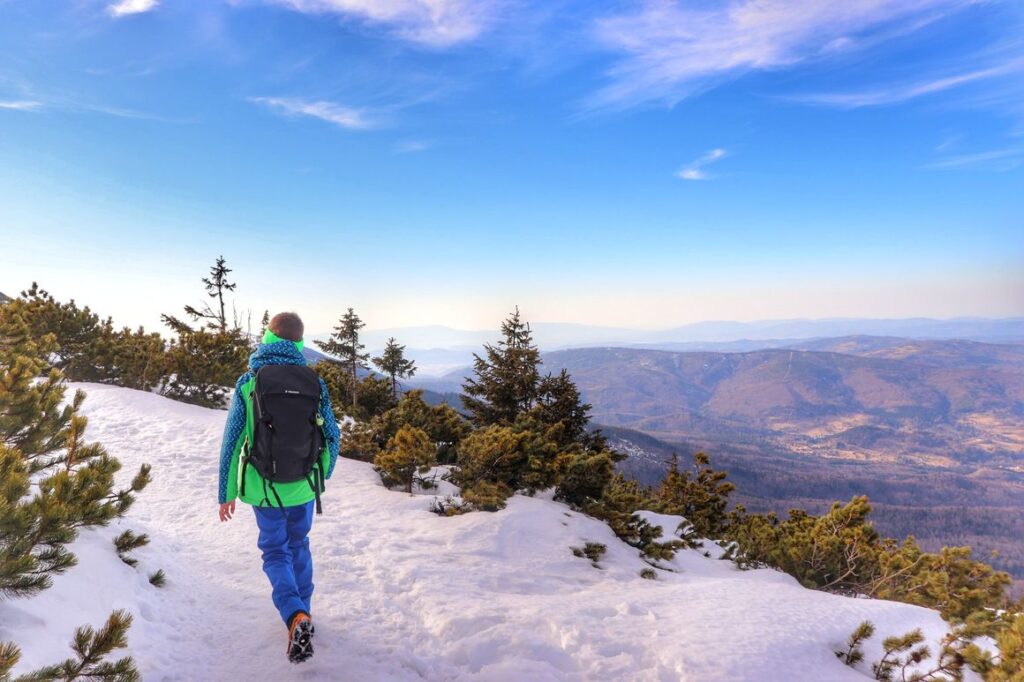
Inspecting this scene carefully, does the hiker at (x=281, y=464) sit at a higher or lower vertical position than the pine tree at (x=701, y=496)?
higher

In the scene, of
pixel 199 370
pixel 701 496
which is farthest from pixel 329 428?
pixel 701 496

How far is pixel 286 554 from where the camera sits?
4090mm

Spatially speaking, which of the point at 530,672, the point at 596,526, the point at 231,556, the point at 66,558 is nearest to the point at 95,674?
the point at 66,558

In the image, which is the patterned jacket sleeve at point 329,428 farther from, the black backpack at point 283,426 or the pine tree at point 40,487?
the pine tree at point 40,487

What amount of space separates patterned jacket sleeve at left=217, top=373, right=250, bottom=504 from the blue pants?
0.32 m

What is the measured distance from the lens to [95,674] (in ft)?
8.97

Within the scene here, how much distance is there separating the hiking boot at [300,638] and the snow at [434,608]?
0.37ft

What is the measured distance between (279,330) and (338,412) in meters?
11.6

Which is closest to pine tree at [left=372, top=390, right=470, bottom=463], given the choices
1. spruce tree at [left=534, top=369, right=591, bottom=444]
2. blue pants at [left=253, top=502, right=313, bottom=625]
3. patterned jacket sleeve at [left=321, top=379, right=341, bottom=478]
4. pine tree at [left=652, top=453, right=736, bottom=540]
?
spruce tree at [left=534, top=369, right=591, bottom=444]

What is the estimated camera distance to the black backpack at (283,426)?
3.98 m

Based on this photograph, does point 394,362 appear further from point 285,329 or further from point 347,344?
point 285,329

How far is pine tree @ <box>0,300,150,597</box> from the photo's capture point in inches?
106

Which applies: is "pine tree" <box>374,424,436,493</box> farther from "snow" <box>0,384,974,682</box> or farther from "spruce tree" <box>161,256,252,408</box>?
"spruce tree" <box>161,256,252,408</box>

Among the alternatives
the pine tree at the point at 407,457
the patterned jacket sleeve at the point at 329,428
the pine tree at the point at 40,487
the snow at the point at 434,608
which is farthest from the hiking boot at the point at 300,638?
the pine tree at the point at 407,457
